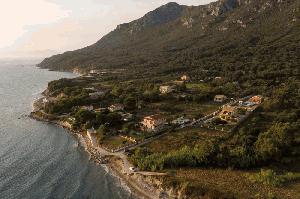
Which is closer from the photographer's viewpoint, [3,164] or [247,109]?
[3,164]

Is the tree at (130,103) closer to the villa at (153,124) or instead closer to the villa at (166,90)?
the villa at (153,124)

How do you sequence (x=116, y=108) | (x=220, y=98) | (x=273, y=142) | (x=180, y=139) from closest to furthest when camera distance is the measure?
(x=273, y=142) < (x=180, y=139) < (x=116, y=108) < (x=220, y=98)

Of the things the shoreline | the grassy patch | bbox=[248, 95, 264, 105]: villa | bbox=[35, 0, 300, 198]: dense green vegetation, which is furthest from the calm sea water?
bbox=[248, 95, 264, 105]: villa

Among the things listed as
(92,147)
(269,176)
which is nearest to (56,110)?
(92,147)

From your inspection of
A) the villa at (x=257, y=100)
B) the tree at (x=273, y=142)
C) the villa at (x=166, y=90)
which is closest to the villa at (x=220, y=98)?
the villa at (x=257, y=100)

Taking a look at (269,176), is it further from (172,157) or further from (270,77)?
(270,77)

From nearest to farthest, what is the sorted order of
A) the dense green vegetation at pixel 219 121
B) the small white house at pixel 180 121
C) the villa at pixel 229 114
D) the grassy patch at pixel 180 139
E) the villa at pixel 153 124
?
the dense green vegetation at pixel 219 121, the grassy patch at pixel 180 139, the villa at pixel 153 124, the villa at pixel 229 114, the small white house at pixel 180 121

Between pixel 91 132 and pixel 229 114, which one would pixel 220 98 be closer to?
pixel 229 114

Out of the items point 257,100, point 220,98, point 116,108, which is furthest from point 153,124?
point 220,98
